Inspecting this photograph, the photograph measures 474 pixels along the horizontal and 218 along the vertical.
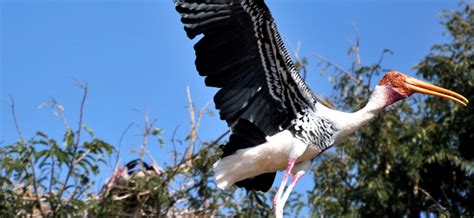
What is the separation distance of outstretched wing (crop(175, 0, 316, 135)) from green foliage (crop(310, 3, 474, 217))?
9.35ft

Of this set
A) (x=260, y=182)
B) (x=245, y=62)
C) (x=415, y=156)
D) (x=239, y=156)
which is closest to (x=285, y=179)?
(x=239, y=156)

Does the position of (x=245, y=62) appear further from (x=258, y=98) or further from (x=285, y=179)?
(x=285, y=179)

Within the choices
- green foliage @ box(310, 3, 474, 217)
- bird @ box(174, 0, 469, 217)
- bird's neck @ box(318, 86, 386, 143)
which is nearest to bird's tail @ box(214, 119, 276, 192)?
bird @ box(174, 0, 469, 217)

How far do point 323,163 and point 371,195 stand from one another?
0.96 m

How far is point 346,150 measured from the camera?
831 centimetres

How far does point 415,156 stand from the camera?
7.48 m

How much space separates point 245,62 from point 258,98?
202mm

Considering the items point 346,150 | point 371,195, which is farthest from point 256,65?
point 346,150

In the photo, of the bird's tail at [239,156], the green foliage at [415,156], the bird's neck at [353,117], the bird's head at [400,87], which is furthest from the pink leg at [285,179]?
the green foliage at [415,156]

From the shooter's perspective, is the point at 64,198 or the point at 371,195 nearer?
the point at 64,198

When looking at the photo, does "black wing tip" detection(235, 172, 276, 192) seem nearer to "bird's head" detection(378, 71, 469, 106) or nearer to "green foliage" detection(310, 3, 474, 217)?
"bird's head" detection(378, 71, 469, 106)

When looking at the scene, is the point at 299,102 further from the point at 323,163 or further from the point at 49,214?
the point at 323,163

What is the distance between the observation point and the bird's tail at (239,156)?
4430mm

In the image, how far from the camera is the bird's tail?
14.5 ft
